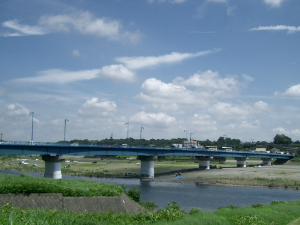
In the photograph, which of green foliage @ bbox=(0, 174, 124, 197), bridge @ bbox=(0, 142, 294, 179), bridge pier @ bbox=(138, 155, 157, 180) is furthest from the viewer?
bridge pier @ bbox=(138, 155, 157, 180)

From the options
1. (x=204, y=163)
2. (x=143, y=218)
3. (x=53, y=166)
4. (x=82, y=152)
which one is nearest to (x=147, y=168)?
(x=82, y=152)

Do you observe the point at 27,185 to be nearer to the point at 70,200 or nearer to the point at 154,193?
the point at 70,200

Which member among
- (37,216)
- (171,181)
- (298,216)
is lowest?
(171,181)

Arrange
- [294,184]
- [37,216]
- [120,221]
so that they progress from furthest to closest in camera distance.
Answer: [294,184] → [120,221] → [37,216]

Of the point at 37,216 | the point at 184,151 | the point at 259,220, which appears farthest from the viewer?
the point at 184,151

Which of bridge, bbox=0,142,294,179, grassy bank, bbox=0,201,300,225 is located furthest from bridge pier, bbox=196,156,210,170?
grassy bank, bbox=0,201,300,225

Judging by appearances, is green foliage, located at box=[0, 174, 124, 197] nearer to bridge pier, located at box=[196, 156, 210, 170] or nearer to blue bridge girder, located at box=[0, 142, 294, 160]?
blue bridge girder, located at box=[0, 142, 294, 160]

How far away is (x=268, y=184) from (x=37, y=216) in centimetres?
6530

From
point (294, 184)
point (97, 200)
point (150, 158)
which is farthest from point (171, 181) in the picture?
point (97, 200)

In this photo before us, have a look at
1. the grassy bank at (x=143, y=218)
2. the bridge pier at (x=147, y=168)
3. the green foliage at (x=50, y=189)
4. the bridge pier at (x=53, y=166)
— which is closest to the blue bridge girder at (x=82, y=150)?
the bridge pier at (x=53, y=166)

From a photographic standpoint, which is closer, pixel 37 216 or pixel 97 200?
pixel 37 216

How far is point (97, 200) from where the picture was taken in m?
28.4

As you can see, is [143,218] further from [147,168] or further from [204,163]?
[204,163]

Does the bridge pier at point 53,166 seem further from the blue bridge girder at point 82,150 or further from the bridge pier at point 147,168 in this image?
the bridge pier at point 147,168
